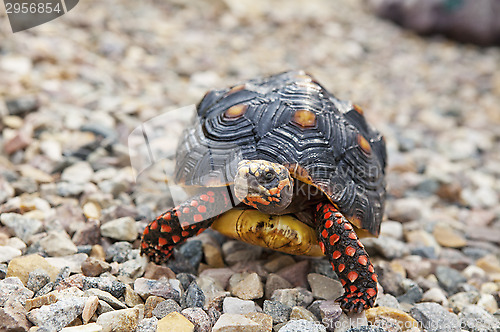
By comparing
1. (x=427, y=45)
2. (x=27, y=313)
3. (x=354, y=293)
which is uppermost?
(x=27, y=313)

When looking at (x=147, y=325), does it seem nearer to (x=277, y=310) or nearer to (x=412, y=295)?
(x=277, y=310)

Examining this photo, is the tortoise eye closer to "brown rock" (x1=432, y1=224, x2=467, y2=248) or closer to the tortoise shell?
the tortoise shell

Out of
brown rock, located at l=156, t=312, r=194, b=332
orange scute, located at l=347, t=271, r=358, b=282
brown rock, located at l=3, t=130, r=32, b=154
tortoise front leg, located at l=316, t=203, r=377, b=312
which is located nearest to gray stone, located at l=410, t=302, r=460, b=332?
tortoise front leg, located at l=316, t=203, r=377, b=312

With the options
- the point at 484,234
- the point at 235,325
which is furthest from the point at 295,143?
the point at 484,234

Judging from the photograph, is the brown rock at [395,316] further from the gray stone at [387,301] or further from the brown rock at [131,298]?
the brown rock at [131,298]

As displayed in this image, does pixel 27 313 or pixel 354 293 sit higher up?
pixel 27 313

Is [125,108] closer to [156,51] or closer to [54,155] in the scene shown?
[54,155]

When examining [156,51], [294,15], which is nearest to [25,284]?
[156,51]
